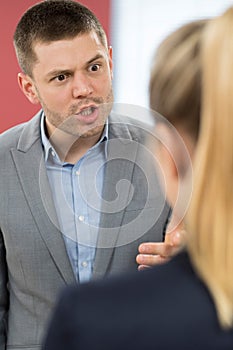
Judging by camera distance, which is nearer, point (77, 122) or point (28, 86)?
point (77, 122)

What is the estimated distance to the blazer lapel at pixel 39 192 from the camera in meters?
1.64

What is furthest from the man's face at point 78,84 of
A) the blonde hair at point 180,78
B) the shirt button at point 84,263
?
the blonde hair at point 180,78

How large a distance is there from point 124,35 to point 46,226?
242 centimetres

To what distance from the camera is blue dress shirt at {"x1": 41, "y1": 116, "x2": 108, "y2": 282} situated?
5.37 feet

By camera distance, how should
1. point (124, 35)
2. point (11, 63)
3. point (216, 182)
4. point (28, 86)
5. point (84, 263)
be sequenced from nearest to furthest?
point (216, 182) → point (84, 263) → point (28, 86) → point (11, 63) → point (124, 35)

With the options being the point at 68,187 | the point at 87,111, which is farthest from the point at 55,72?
the point at 68,187

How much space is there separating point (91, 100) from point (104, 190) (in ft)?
0.67

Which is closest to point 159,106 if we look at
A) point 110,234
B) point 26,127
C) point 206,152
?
point 206,152

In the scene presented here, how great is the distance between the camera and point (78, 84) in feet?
5.46

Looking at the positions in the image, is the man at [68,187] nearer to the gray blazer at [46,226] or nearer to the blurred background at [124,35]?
the gray blazer at [46,226]

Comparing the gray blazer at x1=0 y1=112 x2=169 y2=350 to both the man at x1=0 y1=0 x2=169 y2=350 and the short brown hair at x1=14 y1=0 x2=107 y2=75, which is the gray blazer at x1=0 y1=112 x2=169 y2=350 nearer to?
the man at x1=0 y1=0 x2=169 y2=350

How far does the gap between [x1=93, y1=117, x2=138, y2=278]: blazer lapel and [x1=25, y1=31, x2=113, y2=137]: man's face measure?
0.07 meters

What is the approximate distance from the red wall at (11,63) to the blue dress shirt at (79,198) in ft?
6.94

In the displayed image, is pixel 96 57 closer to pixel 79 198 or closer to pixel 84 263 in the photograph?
pixel 79 198
